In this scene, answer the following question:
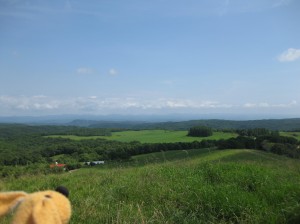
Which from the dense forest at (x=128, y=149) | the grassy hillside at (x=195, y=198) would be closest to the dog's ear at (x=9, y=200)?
the grassy hillside at (x=195, y=198)

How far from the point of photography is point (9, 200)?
6.22 ft

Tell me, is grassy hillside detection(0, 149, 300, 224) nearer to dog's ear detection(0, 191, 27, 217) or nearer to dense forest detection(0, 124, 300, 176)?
dog's ear detection(0, 191, 27, 217)

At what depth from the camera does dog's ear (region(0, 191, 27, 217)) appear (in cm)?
185

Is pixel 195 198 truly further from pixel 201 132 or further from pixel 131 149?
pixel 201 132

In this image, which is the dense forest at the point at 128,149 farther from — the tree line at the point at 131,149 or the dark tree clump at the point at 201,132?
the dark tree clump at the point at 201,132

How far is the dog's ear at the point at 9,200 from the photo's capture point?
185cm

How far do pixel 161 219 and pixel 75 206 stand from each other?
73.8 inches

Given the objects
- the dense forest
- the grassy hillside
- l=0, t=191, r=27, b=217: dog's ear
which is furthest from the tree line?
l=0, t=191, r=27, b=217: dog's ear

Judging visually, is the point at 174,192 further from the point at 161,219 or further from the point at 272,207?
the point at 272,207

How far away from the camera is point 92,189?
6711mm

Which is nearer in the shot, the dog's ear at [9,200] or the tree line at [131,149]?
the dog's ear at [9,200]

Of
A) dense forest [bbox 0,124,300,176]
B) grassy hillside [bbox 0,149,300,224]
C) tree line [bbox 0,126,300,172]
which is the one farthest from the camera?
tree line [bbox 0,126,300,172]

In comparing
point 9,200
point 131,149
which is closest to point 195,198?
point 9,200

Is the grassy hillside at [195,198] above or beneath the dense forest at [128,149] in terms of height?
above
